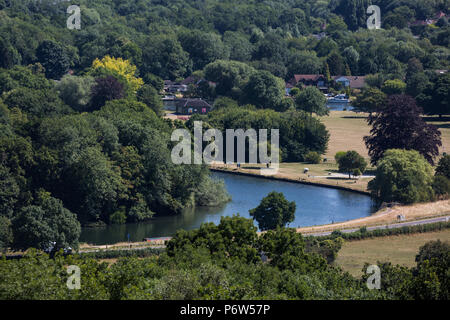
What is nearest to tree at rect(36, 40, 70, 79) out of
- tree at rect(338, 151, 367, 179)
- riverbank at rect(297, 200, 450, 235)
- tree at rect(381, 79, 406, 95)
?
tree at rect(381, 79, 406, 95)

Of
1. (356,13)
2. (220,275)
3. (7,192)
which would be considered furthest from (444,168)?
(356,13)

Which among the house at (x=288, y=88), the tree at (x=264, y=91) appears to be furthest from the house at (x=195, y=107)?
the house at (x=288, y=88)

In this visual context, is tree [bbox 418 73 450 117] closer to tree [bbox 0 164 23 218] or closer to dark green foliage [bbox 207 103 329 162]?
dark green foliage [bbox 207 103 329 162]

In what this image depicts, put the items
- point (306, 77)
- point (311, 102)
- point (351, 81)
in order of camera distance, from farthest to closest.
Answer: point (306, 77), point (351, 81), point (311, 102)

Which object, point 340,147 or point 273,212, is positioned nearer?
point 273,212

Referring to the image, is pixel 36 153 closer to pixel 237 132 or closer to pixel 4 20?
pixel 237 132

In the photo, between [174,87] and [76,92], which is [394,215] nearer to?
[76,92]
